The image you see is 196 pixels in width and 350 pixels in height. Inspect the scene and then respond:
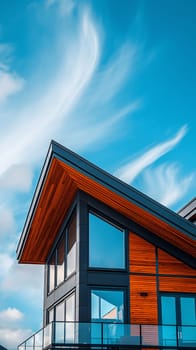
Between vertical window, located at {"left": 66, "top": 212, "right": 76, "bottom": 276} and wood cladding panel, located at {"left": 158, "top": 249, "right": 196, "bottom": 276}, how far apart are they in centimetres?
258

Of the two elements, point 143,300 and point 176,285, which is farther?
point 176,285

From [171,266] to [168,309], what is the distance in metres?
1.27

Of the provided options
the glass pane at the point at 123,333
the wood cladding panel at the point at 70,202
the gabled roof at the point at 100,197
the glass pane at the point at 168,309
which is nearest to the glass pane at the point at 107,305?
the glass pane at the point at 123,333

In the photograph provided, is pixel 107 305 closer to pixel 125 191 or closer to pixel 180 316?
pixel 180 316

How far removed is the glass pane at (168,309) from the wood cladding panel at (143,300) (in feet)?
0.77

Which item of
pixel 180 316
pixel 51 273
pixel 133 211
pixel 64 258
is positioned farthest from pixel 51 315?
pixel 133 211

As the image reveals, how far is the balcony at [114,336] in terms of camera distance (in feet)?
59.0

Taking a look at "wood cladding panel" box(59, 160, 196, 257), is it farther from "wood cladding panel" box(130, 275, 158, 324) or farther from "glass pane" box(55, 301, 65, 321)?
"glass pane" box(55, 301, 65, 321)

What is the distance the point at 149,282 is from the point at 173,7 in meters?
10.8

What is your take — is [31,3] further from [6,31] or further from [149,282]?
[149,282]

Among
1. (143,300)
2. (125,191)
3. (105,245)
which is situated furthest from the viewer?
(105,245)

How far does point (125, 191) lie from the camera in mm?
18719

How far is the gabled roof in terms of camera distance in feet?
61.1

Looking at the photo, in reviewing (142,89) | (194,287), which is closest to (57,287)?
(194,287)
